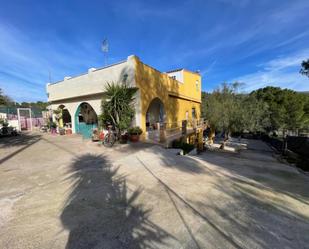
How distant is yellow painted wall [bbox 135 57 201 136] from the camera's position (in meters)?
10.2

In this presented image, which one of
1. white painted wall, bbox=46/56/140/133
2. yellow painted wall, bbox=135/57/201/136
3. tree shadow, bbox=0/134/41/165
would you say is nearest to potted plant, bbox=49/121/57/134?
white painted wall, bbox=46/56/140/133

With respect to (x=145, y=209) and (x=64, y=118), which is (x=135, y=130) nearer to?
(x=145, y=209)

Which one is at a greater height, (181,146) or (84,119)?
(84,119)

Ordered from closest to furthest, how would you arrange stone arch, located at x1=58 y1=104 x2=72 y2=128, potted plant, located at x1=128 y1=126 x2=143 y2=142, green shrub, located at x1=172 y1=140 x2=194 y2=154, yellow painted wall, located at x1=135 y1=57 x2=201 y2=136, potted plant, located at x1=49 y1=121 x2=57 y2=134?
potted plant, located at x1=128 y1=126 x2=143 y2=142
green shrub, located at x1=172 y1=140 x2=194 y2=154
yellow painted wall, located at x1=135 y1=57 x2=201 y2=136
potted plant, located at x1=49 y1=121 x2=57 y2=134
stone arch, located at x1=58 y1=104 x2=72 y2=128

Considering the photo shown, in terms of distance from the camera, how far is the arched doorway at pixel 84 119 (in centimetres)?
1388

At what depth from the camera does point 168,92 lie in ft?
44.4

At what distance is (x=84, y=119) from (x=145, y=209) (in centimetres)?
1400

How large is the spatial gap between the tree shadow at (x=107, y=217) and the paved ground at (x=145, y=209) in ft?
0.04

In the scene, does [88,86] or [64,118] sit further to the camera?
[64,118]

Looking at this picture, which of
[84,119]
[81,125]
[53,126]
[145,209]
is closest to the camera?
[145,209]

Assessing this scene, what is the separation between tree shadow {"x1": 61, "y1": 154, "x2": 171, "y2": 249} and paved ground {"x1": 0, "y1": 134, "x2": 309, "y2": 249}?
14 millimetres

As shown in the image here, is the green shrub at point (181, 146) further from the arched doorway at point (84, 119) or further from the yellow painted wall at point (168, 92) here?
the arched doorway at point (84, 119)

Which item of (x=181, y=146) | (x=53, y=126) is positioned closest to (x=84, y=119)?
(x=53, y=126)

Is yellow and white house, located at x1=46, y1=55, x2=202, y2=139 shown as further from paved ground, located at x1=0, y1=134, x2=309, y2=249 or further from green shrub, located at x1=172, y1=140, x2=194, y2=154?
paved ground, located at x1=0, y1=134, x2=309, y2=249
